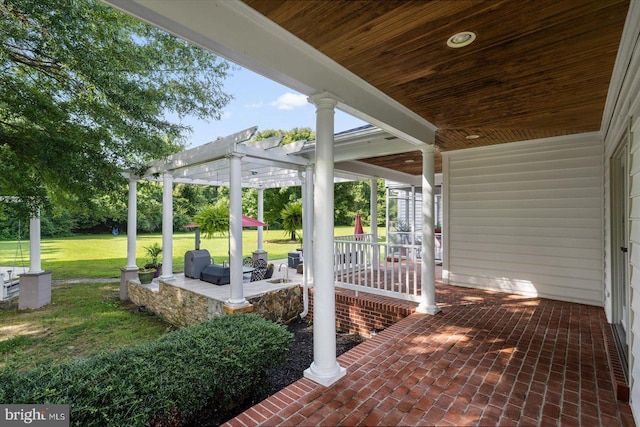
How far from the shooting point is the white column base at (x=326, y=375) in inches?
106

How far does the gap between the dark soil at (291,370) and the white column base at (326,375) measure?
2.79 ft

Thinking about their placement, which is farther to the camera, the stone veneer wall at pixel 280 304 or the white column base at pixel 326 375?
the stone veneer wall at pixel 280 304

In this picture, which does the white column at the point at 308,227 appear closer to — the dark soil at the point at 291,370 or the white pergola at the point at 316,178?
the white pergola at the point at 316,178

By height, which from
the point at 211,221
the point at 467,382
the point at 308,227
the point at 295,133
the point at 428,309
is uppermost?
the point at 295,133

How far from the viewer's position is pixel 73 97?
5102mm

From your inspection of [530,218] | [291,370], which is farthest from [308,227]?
[530,218]

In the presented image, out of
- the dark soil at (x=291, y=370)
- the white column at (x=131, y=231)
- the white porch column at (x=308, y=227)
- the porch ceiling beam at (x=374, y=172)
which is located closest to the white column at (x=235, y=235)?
the dark soil at (x=291, y=370)

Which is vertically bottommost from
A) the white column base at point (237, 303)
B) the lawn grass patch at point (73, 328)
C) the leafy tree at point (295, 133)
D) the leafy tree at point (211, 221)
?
the lawn grass patch at point (73, 328)

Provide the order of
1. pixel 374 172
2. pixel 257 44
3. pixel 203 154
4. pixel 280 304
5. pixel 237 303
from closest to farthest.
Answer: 1. pixel 257 44
2. pixel 237 303
3. pixel 203 154
4. pixel 280 304
5. pixel 374 172

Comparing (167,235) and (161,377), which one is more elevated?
(167,235)

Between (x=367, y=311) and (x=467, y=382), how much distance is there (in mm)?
2506

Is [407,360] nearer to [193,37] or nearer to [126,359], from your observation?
[126,359]

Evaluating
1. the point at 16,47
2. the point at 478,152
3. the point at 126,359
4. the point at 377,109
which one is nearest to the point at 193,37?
the point at 377,109

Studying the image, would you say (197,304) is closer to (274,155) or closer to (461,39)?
(274,155)
